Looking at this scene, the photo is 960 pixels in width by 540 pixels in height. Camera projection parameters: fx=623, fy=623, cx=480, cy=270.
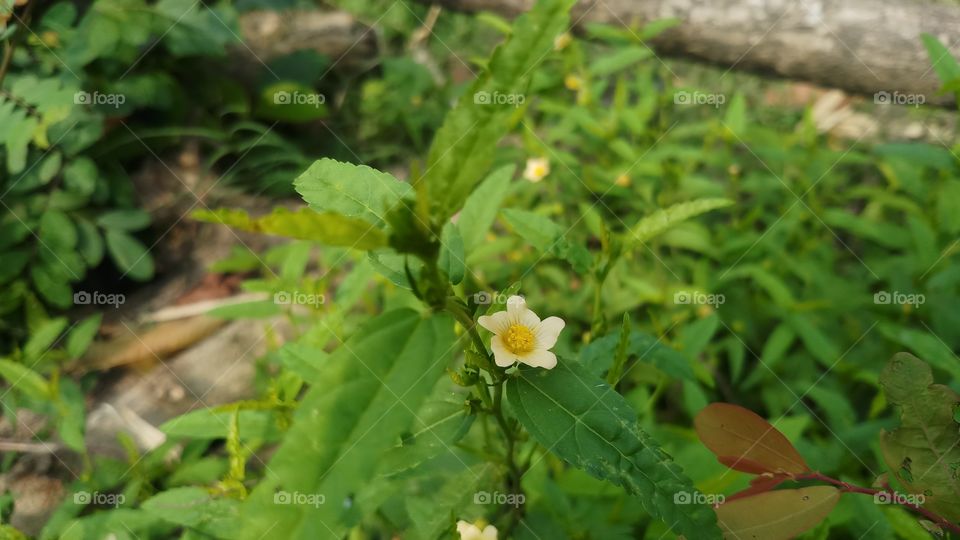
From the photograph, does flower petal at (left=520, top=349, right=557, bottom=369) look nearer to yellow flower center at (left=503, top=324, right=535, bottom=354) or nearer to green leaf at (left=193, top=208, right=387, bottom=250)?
yellow flower center at (left=503, top=324, right=535, bottom=354)

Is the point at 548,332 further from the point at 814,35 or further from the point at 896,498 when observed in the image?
the point at 814,35

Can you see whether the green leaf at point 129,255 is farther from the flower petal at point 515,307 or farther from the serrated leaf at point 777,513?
the serrated leaf at point 777,513

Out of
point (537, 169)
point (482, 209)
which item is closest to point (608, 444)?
point (482, 209)

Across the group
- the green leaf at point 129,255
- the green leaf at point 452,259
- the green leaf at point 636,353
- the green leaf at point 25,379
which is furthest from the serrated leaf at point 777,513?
the green leaf at point 129,255

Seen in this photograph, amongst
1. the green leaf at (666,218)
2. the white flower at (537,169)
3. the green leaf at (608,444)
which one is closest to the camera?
the green leaf at (608,444)

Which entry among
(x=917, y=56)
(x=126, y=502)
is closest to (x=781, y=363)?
(x=917, y=56)

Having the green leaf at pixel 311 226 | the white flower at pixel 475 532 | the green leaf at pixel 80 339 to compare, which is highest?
the green leaf at pixel 311 226

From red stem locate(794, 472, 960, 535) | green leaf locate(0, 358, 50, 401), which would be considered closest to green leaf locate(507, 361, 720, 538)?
red stem locate(794, 472, 960, 535)
